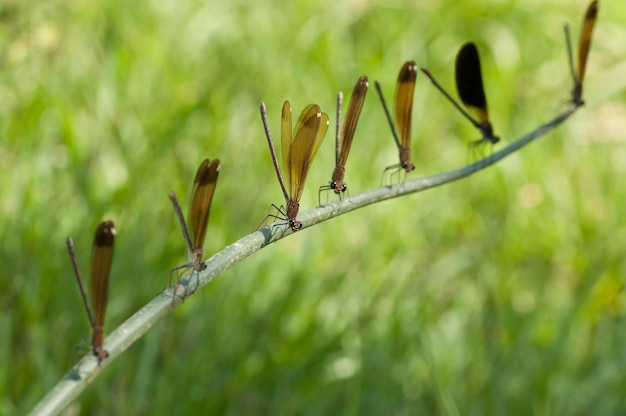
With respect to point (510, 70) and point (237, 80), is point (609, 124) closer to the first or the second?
point (510, 70)

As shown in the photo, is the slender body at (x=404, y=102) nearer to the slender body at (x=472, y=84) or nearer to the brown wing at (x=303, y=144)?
the slender body at (x=472, y=84)

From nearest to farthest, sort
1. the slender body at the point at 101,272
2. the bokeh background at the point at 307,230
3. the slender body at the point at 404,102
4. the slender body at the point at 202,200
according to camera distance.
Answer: the slender body at the point at 101,272 → the slender body at the point at 202,200 → the slender body at the point at 404,102 → the bokeh background at the point at 307,230

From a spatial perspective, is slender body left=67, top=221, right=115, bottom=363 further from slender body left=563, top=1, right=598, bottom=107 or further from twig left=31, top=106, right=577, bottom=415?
slender body left=563, top=1, right=598, bottom=107

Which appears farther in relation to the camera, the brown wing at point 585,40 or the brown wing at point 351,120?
the brown wing at point 585,40

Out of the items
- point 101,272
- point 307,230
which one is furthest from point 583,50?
point 307,230

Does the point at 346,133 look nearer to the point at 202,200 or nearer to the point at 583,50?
the point at 202,200

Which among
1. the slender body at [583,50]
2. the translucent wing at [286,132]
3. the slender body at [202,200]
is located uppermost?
the slender body at [583,50]

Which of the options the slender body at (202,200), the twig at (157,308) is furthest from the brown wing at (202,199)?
the twig at (157,308)
